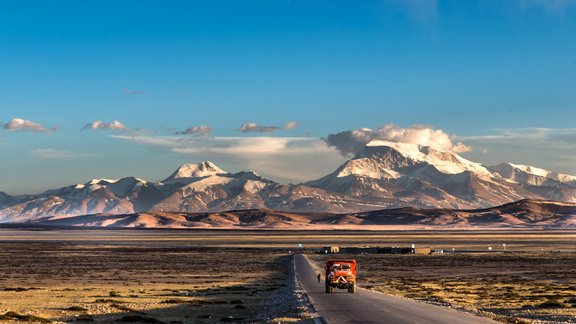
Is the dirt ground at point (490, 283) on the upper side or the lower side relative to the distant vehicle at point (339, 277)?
lower

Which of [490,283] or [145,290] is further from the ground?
[490,283]

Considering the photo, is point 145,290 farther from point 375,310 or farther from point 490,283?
point 490,283

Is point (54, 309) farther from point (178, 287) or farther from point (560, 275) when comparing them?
point (560, 275)

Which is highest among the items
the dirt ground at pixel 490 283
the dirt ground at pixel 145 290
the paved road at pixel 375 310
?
the paved road at pixel 375 310

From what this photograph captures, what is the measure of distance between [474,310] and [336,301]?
347 inches

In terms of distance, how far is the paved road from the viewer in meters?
41.2

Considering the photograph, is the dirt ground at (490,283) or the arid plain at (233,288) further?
the dirt ground at (490,283)

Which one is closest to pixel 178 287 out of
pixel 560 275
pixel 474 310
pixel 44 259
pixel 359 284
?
pixel 359 284

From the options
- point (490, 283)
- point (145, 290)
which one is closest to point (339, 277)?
point (145, 290)

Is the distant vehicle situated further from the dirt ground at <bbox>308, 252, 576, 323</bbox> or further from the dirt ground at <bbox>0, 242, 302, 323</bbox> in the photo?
the dirt ground at <bbox>308, 252, 576, 323</bbox>

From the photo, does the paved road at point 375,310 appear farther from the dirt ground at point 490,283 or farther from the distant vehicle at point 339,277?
the dirt ground at point 490,283

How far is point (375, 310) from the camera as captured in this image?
46281 mm

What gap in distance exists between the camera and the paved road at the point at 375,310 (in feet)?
135

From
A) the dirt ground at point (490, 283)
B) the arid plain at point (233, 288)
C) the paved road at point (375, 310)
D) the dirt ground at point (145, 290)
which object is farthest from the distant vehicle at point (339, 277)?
the dirt ground at point (490, 283)
